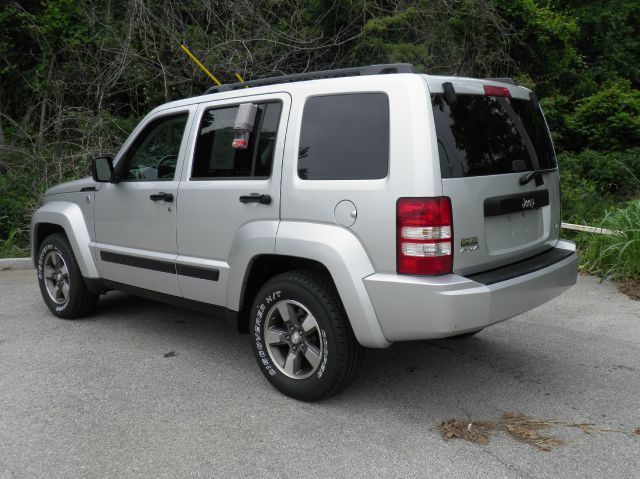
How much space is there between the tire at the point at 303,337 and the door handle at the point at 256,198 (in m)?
0.46

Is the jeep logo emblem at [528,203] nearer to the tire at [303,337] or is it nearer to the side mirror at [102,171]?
the tire at [303,337]

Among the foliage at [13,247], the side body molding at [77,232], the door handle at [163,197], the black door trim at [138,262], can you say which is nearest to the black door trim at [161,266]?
the black door trim at [138,262]

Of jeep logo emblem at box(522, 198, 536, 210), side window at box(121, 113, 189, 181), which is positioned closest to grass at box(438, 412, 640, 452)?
jeep logo emblem at box(522, 198, 536, 210)

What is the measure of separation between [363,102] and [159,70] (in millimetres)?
7464

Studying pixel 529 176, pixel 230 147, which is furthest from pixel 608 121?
pixel 230 147

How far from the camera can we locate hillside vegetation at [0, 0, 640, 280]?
983 centimetres

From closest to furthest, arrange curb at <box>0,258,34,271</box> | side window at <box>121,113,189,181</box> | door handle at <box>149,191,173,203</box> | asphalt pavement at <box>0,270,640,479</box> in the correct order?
asphalt pavement at <box>0,270,640,479</box> < door handle at <box>149,191,173,203</box> < side window at <box>121,113,189,181</box> < curb at <box>0,258,34,271</box>

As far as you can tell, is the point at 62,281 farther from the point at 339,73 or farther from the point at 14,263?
the point at 339,73

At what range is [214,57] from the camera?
9.86m

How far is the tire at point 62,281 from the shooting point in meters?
5.48

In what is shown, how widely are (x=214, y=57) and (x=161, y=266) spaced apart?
240 inches

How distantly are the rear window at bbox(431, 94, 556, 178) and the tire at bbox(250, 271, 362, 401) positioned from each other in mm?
993

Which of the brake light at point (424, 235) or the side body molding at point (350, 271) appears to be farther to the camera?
the side body molding at point (350, 271)

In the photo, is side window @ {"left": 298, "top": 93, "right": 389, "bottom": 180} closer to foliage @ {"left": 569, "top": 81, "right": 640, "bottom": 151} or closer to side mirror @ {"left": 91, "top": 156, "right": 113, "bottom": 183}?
side mirror @ {"left": 91, "top": 156, "right": 113, "bottom": 183}
